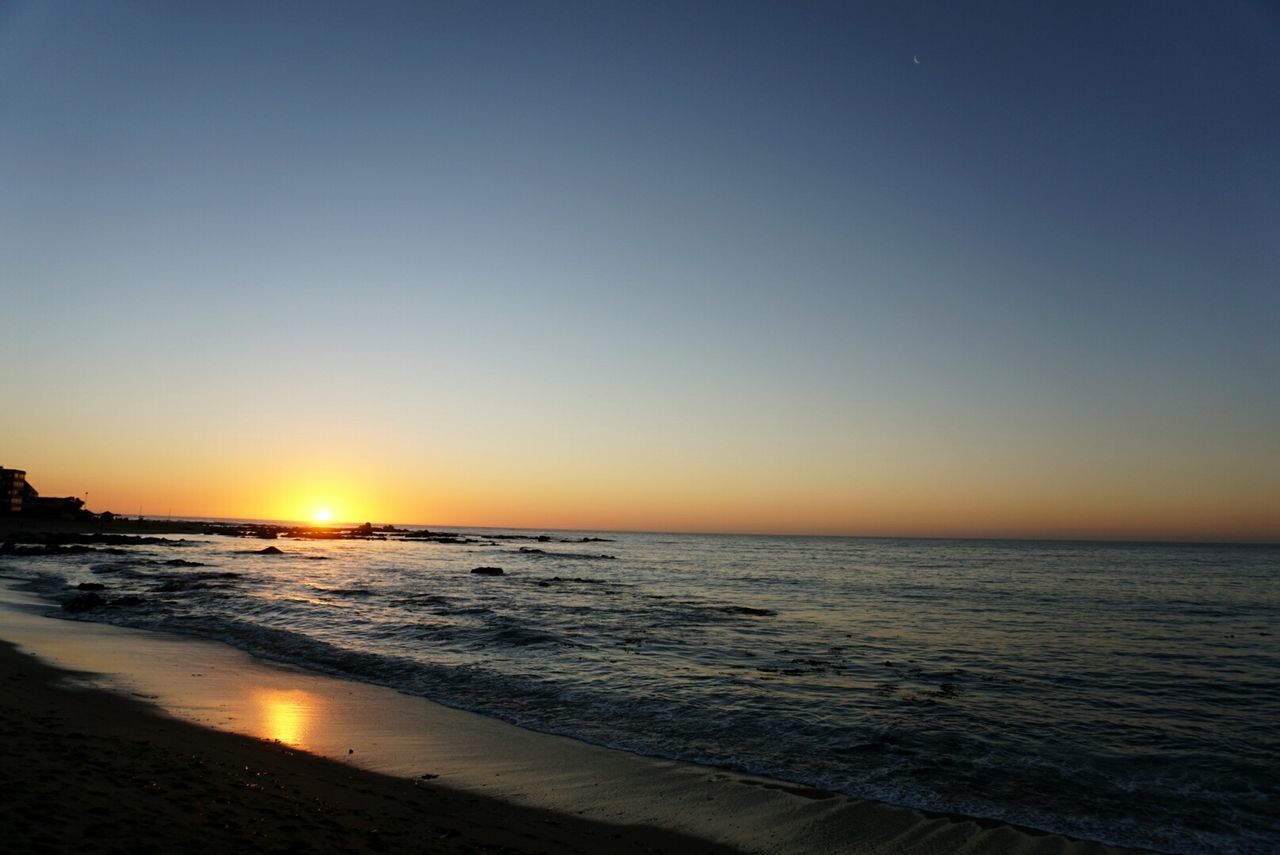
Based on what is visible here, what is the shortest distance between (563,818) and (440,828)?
1.62m

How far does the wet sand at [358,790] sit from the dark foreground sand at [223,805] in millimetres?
32

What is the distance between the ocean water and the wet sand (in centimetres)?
121

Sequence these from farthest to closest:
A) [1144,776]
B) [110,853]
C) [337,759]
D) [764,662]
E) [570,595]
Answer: [570,595]
[764,662]
[1144,776]
[337,759]
[110,853]

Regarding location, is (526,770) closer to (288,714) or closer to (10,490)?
(288,714)

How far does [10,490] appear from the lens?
4387 inches

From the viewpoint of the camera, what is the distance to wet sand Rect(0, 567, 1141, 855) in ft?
23.6

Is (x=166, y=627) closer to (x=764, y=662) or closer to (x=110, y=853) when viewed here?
(x=764, y=662)

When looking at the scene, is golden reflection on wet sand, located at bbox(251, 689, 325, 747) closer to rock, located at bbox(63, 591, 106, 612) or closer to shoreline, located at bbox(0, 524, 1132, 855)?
shoreline, located at bbox(0, 524, 1132, 855)

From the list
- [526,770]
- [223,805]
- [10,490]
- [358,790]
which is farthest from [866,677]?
[10,490]

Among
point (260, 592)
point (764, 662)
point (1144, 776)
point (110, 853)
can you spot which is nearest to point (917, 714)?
point (1144, 776)

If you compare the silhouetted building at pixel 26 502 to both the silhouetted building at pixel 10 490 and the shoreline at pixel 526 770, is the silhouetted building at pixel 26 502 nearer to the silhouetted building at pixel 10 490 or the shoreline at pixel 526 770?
the silhouetted building at pixel 10 490

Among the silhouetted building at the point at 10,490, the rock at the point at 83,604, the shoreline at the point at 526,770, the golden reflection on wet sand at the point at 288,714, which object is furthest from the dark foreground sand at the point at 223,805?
the silhouetted building at the point at 10,490

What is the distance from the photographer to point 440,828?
7910 mm

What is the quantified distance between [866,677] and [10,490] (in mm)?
141659
